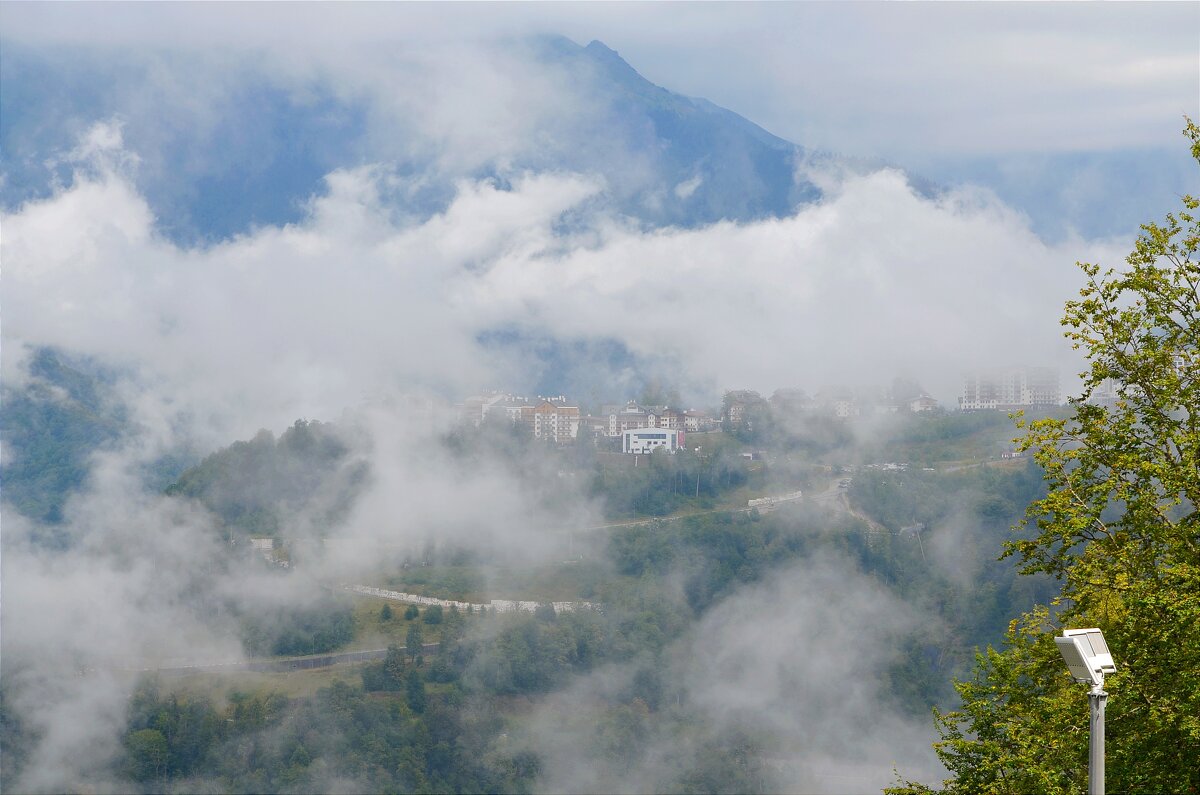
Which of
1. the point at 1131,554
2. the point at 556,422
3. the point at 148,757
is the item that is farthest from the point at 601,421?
the point at 1131,554

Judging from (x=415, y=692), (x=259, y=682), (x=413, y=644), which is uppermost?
(x=413, y=644)

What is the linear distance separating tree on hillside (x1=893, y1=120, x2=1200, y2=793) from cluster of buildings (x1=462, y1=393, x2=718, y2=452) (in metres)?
145

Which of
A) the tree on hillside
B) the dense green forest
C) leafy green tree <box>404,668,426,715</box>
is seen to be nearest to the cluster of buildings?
the dense green forest

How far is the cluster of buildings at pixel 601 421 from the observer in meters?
166

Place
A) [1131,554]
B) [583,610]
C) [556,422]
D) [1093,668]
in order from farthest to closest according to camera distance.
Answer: [556,422], [583,610], [1131,554], [1093,668]

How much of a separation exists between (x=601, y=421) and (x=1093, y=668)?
170 m

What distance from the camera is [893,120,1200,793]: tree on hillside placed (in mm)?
14023

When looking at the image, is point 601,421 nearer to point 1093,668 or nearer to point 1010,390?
point 1010,390

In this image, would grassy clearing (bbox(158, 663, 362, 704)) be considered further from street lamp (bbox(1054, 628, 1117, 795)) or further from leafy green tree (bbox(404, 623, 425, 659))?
street lamp (bbox(1054, 628, 1117, 795))

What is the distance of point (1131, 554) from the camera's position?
15.6 meters

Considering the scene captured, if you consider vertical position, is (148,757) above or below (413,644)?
below

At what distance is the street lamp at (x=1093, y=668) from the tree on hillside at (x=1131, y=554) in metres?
4.40

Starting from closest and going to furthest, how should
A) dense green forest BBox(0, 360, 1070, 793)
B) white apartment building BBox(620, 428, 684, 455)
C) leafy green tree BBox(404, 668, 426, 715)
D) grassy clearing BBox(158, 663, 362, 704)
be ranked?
dense green forest BBox(0, 360, 1070, 793)
leafy green tree BBox(404, 668, 426, 715)
grassy clearing BBox(158, 663, 362, 704)
white apartment building BBox(620, 428, 684, 455)

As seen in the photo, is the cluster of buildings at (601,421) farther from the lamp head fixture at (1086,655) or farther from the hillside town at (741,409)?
the lamp head fixture at (1086,655)
